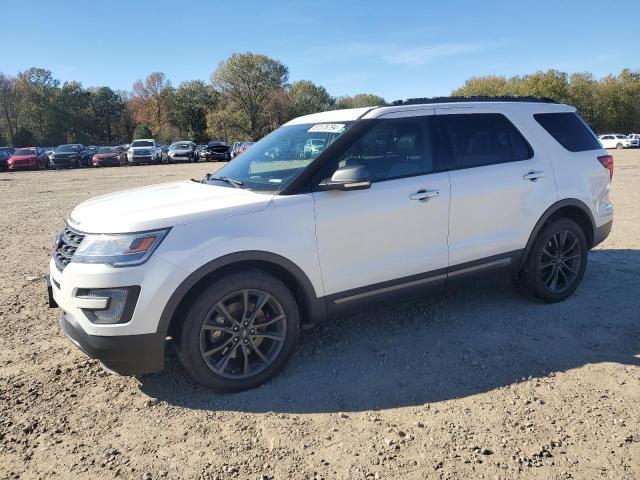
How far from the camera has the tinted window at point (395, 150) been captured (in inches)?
151

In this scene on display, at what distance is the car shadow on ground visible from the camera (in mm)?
3387

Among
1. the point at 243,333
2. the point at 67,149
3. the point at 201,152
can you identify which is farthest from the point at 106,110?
the point at 243,333

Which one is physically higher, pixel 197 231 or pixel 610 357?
pixel 197 231

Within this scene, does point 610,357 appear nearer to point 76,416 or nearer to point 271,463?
point 271,463

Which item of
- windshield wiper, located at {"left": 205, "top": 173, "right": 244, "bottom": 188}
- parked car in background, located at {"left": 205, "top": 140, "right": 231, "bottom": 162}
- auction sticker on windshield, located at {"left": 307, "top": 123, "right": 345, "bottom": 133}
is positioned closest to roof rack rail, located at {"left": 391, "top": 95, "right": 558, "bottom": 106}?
auction sticker on windshield, located at {"left": 307, "top": 123, "right": 345, "bottom": 133}

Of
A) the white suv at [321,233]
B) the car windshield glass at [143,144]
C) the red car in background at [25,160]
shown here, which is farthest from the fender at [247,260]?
the car windshield glass at [143,144]

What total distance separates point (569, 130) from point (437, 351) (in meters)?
2.65

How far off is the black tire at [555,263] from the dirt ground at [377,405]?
16 cm

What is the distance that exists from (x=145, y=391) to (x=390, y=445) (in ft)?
5.73

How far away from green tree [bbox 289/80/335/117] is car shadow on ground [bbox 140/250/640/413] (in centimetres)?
6677

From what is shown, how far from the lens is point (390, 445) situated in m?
2.84

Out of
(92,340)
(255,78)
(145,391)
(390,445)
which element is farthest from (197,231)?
(255,78)

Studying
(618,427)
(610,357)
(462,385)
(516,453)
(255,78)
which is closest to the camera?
(516,453)

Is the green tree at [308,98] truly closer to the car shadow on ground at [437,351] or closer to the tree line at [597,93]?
the tree line at [597,93]
